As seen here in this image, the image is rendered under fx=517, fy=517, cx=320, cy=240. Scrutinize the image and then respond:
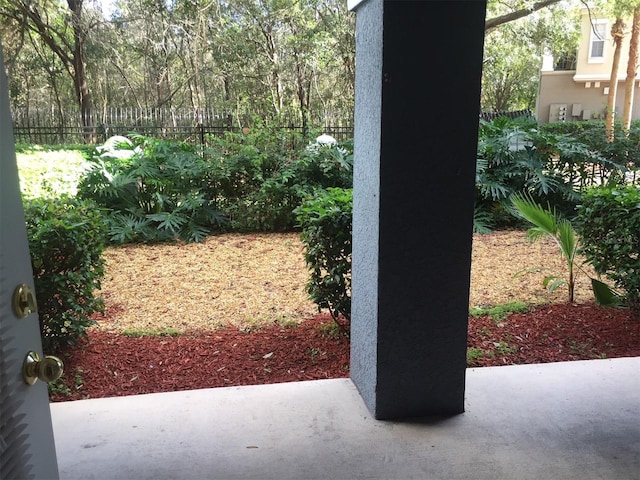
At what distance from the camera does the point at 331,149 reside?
270 inches

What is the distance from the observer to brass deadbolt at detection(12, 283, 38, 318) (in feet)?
3.26

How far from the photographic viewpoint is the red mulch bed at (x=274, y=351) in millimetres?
2928

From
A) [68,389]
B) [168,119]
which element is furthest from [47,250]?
[168,119]

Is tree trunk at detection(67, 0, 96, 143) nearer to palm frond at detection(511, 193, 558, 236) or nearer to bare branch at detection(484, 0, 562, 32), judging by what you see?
bare branch at detection(484, 0, 562, 32)

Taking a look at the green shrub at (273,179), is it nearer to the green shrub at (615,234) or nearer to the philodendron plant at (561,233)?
the philodendron plant at (561,233)

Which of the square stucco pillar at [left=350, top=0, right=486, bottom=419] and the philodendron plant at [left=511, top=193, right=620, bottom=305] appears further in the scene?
the philodendron plant at [left=511, top=193, right=620, bottom=305]

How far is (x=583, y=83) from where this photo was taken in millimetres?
17406

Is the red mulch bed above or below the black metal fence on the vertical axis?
below

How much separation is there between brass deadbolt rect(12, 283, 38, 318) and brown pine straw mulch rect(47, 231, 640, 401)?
6.32ft

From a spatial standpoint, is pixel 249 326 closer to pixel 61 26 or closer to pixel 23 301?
pixel 23 301

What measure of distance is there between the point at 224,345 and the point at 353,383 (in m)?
1.21

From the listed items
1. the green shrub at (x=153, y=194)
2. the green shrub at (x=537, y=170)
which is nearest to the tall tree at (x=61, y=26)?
the green shrub at (x=153, y=194)

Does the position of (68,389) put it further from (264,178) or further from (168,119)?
(168,119)

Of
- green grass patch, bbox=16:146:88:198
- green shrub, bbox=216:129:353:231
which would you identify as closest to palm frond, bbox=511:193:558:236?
green shrub, bbox=216:129:353:231
